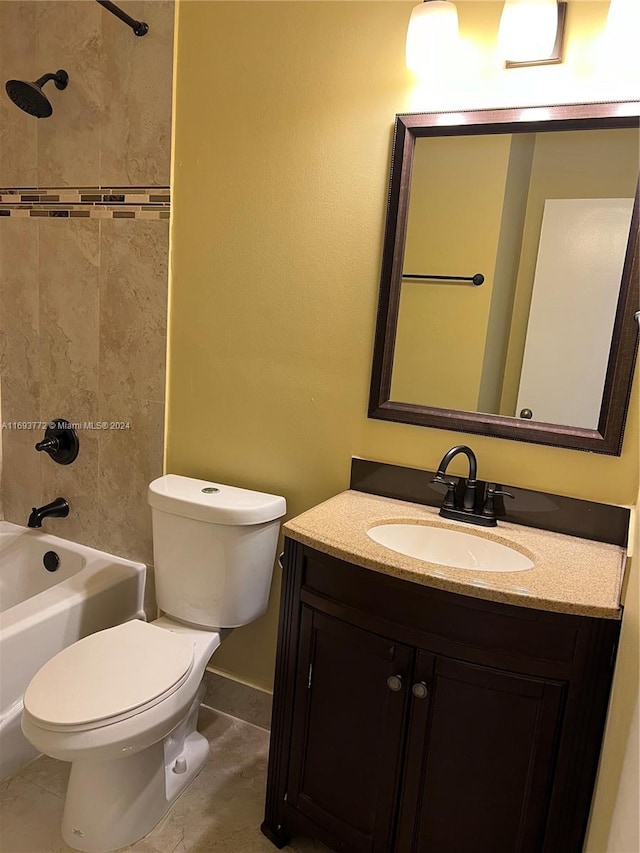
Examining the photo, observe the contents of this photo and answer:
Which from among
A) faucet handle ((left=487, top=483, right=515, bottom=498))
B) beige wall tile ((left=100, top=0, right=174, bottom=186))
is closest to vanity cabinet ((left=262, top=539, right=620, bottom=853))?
faucet handle ((left=487, top=483, right=515, bottom=498))

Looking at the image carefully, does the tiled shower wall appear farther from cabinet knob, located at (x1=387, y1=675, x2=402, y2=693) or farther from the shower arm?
cabinet knob, located at (x1=387, y1=675, x2=402, y2=693)

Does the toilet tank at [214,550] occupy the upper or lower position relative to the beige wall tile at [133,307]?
lower

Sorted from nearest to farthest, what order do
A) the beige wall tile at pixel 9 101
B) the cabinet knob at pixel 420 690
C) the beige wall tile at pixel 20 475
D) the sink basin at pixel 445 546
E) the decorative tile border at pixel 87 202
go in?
1. the cabinet knob at pixel 420 690
2. the sink basin at pixel 445 546
3. the decorative tile border at pixel 87 202
4. the beige wall tile at pixel 9 101
5. the beige wall tile at pixel 20 475

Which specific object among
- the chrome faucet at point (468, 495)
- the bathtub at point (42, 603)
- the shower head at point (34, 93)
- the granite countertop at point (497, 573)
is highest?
the shower head at point (34, 93)

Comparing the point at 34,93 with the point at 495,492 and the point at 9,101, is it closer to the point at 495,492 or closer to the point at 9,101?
the point at 9,101

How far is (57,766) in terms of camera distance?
1812mm

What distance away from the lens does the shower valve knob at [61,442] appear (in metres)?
2.20

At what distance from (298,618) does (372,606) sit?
0.73 feet

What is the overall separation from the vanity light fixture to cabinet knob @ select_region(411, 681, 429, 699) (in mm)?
1446

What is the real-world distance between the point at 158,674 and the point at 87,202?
1.55m

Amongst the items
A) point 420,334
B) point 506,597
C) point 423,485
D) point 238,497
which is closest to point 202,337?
point 238,497

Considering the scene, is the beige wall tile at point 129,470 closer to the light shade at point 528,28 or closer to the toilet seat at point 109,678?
the toilet seat at point 109,678

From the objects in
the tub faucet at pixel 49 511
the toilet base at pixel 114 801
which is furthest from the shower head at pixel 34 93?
the toilet base at pixel 114 801

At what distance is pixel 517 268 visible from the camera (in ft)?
5.02
